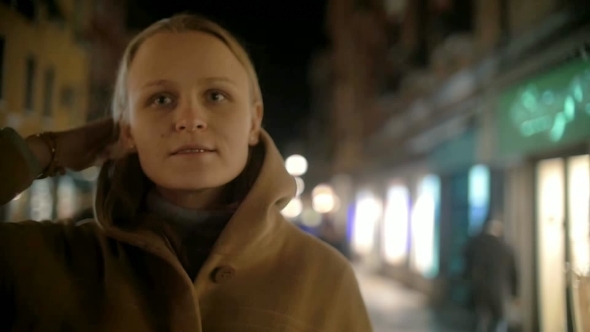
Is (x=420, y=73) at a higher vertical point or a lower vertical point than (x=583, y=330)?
higher

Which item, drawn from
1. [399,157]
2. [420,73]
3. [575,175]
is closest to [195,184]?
[575,175]

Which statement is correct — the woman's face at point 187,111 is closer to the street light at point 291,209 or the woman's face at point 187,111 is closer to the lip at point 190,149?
the lip at point 190,149

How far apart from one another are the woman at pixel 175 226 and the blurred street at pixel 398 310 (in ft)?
3.92

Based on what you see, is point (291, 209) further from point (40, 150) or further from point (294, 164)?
point (40, 150)

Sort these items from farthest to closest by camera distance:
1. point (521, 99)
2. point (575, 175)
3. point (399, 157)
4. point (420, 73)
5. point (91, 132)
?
point (399, 157) < point (420, 73) < point (521, 99) < point (575, 175) < point (91, 132)

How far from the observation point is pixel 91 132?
2.41 ft

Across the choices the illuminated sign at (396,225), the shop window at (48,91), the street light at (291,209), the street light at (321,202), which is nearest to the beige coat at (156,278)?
the street light at (291,209)

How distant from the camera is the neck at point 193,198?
0.69 metres

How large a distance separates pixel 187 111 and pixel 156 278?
0.20 metres

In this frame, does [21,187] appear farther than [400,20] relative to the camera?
No

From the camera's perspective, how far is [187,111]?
2.10 ft

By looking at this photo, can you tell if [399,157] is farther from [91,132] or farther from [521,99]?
[91,132]

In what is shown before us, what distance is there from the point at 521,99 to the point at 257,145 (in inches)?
68.9

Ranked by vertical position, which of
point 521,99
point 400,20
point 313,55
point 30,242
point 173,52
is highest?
point 400,20
